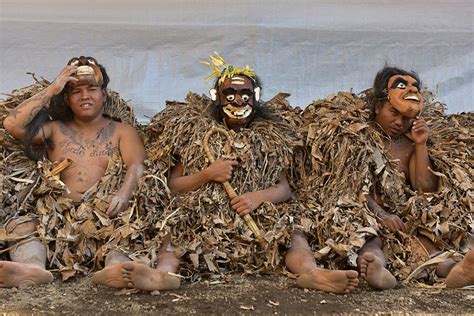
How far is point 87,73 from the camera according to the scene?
3402 millimetres

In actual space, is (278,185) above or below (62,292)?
above

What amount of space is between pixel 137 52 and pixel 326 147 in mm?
1654

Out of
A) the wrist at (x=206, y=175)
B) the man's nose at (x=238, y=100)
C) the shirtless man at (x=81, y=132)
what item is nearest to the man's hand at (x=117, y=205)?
the shirtless man at (x=81, y=132)

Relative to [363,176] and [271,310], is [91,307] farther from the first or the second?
[363,176]

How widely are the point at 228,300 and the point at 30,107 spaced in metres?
1.55

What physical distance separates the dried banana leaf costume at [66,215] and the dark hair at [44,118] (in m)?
0.07

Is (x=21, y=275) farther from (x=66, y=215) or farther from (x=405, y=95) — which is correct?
(x=405, y=95)

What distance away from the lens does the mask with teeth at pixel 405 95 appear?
3402 mm

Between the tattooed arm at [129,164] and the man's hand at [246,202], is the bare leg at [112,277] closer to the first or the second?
A: the tattooed arm at [129,164]

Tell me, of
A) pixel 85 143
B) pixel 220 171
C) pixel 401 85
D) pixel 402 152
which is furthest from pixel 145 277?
pixel 401 85

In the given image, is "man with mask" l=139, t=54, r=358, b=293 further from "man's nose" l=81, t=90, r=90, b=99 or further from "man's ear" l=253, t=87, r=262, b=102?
"man's nose" l=81, t=90, r=90, b=99

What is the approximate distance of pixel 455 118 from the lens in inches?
151

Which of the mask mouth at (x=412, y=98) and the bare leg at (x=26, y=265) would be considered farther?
the mask mouth at (x=412, y=98)

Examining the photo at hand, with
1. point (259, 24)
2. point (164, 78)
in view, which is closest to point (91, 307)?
point (164, 78)
